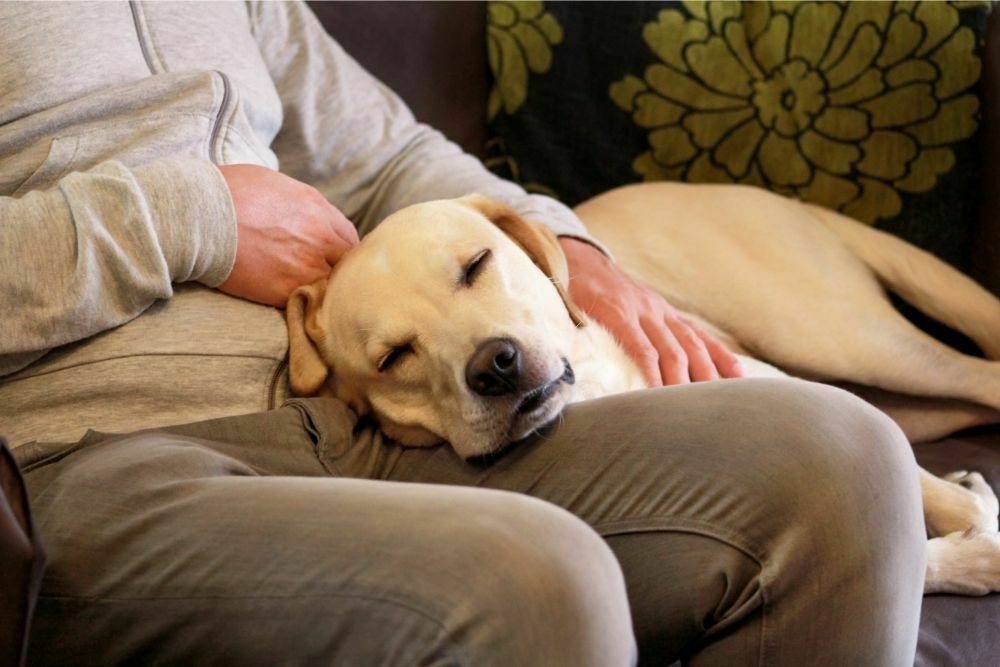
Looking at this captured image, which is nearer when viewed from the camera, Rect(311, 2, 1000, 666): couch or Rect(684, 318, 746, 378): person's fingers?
Rect(684, 318, 746, 378): person's fingers

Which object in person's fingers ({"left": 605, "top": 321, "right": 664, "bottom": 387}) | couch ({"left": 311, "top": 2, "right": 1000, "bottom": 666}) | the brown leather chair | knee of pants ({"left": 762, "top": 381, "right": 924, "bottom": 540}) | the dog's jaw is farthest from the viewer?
couch ({"left": 311, "top": 2, "right": 1000, "bottom": 666})

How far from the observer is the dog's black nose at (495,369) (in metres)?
1.21

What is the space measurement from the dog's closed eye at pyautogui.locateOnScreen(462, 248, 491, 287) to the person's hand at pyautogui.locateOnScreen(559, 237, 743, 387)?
28 cm

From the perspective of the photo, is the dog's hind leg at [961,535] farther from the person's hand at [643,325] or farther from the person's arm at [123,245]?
the person's arm at [123,245]

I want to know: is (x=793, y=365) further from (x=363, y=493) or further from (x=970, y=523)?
(x=363, y=493)

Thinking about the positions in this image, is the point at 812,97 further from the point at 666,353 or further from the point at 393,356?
the point at 393,356

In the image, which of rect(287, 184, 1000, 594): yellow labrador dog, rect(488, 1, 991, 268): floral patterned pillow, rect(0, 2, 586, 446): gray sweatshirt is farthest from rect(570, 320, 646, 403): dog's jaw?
rect(488, 1, 991, 268): floral patterned pillow

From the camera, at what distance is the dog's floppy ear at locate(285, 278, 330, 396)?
1.28 metres

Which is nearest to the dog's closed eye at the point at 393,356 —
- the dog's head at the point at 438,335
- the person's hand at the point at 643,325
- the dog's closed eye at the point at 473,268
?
the dog's head at the point at 438,335

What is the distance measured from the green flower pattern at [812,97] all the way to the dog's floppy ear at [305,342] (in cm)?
99

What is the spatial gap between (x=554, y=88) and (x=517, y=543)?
147 centimetres

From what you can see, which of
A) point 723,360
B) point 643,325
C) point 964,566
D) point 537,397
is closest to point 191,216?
point 537,397

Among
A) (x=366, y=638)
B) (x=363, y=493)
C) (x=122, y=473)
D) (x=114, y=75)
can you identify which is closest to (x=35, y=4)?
(x=114, y=75)

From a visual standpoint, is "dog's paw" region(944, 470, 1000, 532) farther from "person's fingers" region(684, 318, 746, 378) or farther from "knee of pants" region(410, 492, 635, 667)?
"knee of pants" region(410, 492, 635, 667)
